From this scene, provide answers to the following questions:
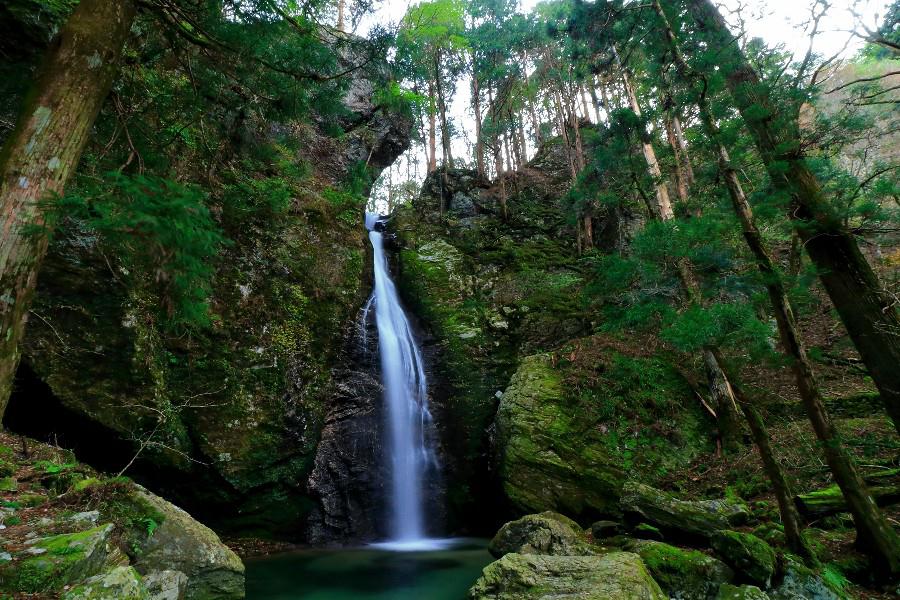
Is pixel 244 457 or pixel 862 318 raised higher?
pixel 862 318

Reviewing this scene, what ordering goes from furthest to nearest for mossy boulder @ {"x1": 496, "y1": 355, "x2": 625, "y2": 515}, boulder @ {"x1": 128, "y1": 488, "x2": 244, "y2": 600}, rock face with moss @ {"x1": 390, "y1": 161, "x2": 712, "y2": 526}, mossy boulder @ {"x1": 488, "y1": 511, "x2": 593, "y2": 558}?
rock face with moss @ {"x1": 390, "y1": 161, "x2": 712, "y2": 526}
mossy boulder @ {"x1": 496, "y1": 355, "x2": 625, "y2": 515}
mossy boulder @ {"x1": 488, "y1": 511, "x2": 593, "y2": 558}
boulder @ {"x1": 128, "y1": 488, "x2": 244, "y2": 600}

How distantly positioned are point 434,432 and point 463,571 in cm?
379

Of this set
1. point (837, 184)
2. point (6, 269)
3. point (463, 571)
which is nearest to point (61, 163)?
point (6, 269)

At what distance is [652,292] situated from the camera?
28.4 ft

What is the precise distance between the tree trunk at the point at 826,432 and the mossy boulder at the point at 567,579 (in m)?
2.31

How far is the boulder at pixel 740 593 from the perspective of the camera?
4.27m

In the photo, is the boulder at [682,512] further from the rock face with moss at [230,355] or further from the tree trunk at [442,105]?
the tree trunk at [442,105]

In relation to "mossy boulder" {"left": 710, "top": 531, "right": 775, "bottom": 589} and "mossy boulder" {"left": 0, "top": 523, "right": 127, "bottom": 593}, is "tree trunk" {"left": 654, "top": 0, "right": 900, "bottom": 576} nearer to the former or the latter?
"mossy boulder" {"left": 710, "top": 531, "right": 775, "bottom": 589}

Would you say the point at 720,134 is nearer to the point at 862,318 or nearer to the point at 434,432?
the point at 862,318

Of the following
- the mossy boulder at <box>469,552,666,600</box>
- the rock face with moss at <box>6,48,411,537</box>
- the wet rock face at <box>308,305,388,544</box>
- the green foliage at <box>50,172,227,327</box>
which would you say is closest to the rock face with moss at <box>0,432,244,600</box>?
the rock face with moss at <box>6,48,411,537</box>

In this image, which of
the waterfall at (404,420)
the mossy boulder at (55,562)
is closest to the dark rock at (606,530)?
the waterfall at (404,420)

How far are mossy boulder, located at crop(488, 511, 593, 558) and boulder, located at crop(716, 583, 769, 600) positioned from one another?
1770 millimetres

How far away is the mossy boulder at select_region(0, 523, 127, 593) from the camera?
287cm

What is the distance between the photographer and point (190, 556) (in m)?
5.05
